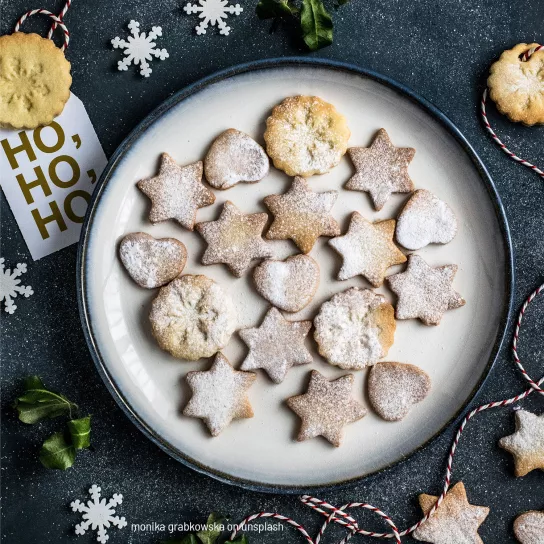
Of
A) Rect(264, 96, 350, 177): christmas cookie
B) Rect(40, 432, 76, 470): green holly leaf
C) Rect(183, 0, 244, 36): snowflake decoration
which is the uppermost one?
Rect(183, 0, 244, 36): snowflake decoration

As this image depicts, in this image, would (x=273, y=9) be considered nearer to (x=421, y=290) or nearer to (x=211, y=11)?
(x=211, y=11)

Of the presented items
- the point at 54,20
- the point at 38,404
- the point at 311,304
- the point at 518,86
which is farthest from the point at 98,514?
the point at 518,86

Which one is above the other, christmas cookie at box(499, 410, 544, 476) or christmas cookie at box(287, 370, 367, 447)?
christmas cookie at box(287, 370, 367, 447)

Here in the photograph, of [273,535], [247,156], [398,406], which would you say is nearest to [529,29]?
[247,156]

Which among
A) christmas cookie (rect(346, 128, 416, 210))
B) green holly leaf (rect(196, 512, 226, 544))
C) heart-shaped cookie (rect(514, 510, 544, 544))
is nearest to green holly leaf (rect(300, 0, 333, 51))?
christmas cookie (rect(346, 128, 416, 210))

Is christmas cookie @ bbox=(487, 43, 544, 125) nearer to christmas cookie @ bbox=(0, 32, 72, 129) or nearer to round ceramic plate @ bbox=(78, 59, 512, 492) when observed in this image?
round ceramic plate @ bbox=(78, 59, 512, 492)

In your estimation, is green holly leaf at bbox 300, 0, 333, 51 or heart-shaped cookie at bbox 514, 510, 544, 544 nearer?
green holly leaf at bbox 300, 0, 333, 51

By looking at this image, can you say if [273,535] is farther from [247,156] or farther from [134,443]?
[247,156]
